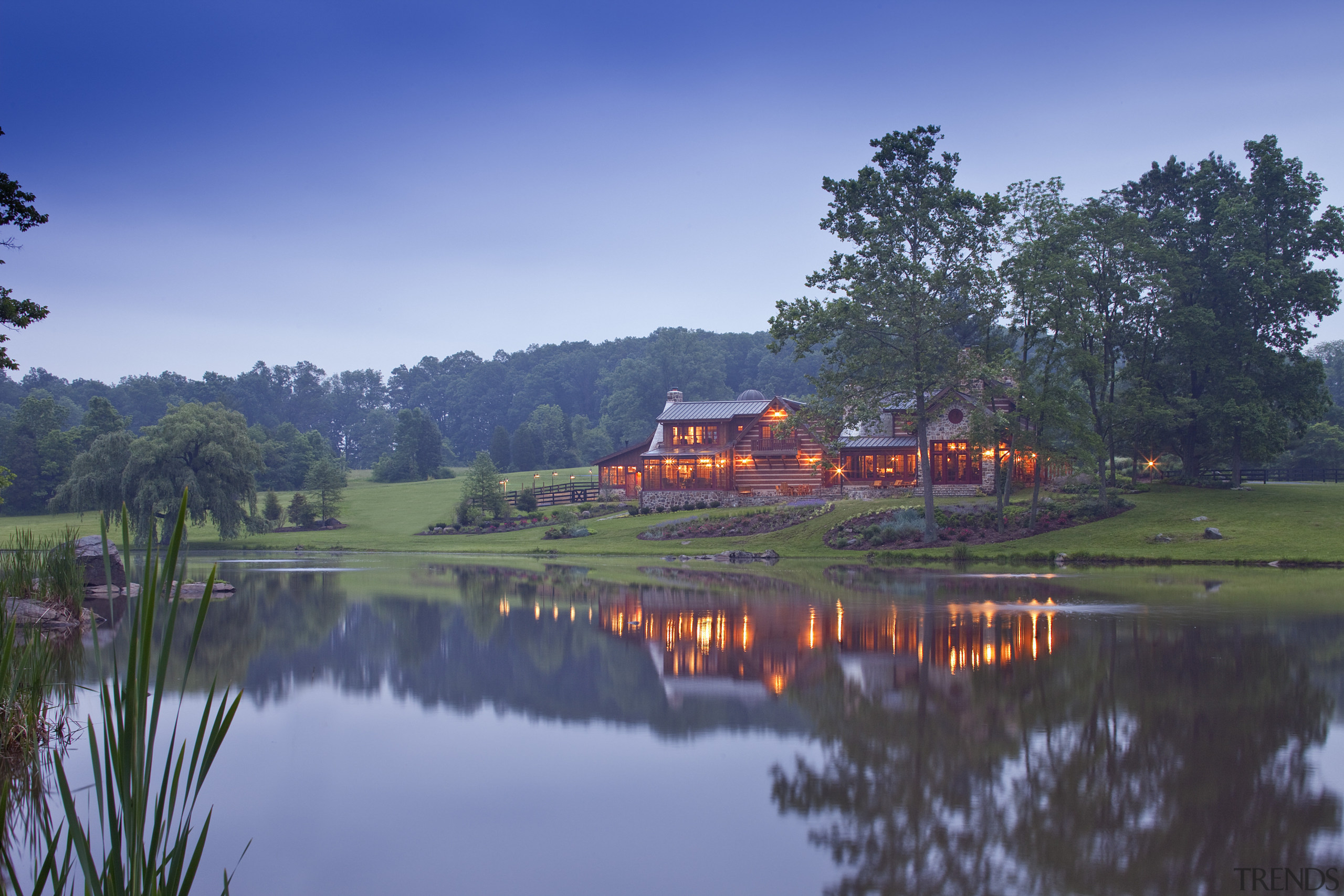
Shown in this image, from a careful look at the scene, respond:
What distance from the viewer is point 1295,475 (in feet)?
224

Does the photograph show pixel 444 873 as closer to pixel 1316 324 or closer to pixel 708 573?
pixel 708 573

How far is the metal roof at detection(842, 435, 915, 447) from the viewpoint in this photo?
2231 inches

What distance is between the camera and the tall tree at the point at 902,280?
39406 millimetres

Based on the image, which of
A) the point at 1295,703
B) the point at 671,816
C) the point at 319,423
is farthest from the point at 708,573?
the point at 319,423

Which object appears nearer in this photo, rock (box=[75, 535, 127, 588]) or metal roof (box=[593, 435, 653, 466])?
rock (box=[75, 535, 127, 588])

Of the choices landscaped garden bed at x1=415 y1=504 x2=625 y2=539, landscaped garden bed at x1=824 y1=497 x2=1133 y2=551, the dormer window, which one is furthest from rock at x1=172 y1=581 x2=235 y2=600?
the dormer window

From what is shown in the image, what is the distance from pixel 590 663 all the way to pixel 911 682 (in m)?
5.38

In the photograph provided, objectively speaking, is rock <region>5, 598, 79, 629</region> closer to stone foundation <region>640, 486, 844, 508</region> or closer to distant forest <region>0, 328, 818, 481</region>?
stone foundation <region>640, 486, 844, 508</region>

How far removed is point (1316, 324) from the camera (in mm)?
45219

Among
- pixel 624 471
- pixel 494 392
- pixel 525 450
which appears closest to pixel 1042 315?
pixel 624 471

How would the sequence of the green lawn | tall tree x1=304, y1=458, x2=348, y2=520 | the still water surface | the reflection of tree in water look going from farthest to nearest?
1. tall tree x1=304, y1=458, x2=348, y2=520
2. the green lawn
3. the still water surface
4. the reflection of tree in water

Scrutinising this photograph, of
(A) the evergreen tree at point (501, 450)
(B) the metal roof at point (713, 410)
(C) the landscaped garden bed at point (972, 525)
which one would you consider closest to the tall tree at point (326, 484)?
(B) the metal roof at point (713, 410)

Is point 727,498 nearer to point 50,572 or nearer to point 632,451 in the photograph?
point 632,451

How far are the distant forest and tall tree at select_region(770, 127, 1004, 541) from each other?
69580 millimetres
